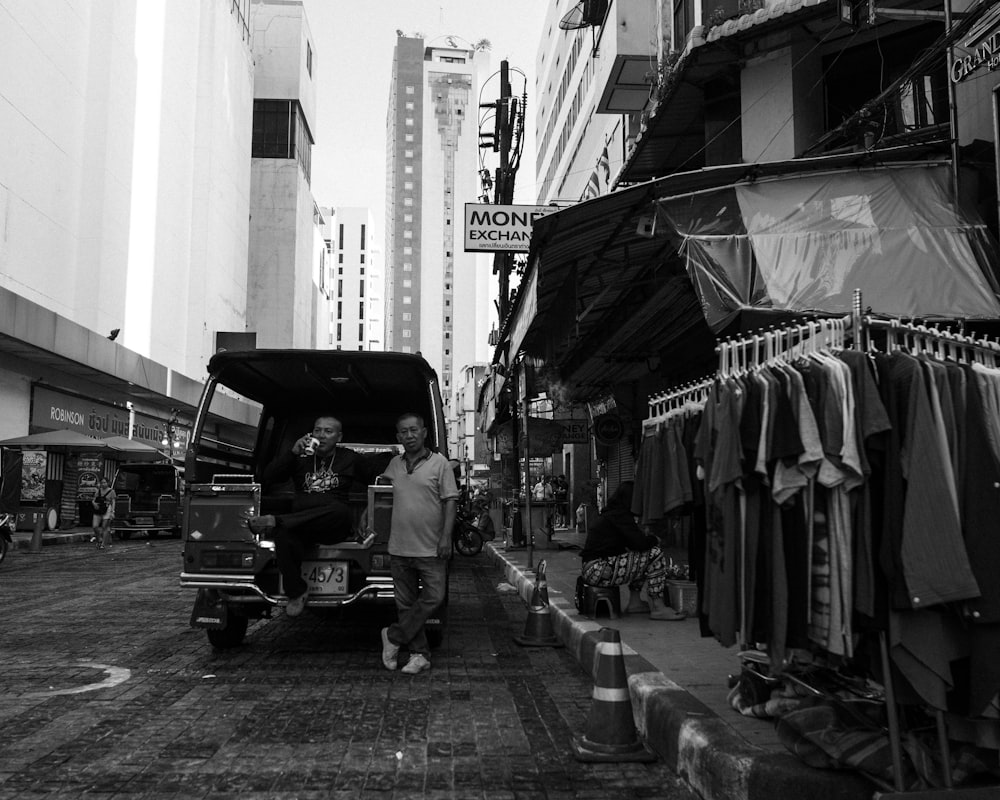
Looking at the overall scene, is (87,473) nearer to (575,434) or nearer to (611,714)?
(575,434)

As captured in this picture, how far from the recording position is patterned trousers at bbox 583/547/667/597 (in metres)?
8.01

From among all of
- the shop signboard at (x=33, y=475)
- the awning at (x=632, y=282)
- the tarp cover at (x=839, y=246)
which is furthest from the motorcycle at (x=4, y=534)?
the tarp cover at (x=839, y=246)

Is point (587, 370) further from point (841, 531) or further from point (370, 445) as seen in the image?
point (841, 531)

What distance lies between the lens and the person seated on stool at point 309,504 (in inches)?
250

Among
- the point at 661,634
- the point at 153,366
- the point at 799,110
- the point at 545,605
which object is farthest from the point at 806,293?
the point at 153,366

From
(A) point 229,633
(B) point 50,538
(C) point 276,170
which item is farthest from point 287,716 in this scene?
(C) point 276,170

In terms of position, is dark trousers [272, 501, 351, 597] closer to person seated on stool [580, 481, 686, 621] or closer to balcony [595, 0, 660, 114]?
person seated on stool [580, 481, 686, 621]

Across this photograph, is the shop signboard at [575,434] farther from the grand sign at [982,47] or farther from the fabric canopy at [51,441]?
the grand sign at [982,47]

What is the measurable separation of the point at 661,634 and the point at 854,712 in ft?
12.2

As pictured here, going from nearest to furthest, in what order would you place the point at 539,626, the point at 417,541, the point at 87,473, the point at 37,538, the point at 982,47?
the point at 982,47 < the point at 417,541 < the point at 539,626 < the point at 37,538 < the point at 87,473

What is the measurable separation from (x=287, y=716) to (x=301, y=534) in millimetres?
1666

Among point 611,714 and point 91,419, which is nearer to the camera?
point 611,714

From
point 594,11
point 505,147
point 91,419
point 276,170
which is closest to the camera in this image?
point 505,147

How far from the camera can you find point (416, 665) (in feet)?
20.8
